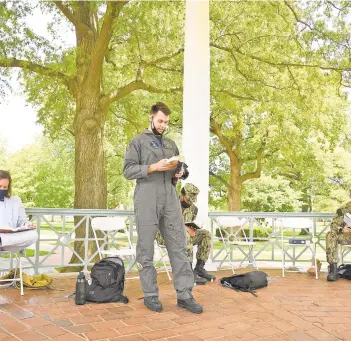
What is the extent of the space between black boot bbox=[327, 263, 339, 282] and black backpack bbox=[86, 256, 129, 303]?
2681 millimetres

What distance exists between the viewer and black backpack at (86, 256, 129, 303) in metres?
4.11

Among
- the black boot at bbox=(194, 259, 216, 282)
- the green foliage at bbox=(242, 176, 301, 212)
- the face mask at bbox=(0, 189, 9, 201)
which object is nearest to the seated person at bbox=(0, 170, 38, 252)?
the face mask at bbox=(0, 189, 9, 201)

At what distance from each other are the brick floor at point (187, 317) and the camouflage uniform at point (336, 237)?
85cm

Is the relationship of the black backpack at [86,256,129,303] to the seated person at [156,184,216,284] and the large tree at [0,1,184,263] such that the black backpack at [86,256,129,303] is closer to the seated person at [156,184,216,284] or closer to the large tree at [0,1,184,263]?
the seated person at [156,184,216,284]

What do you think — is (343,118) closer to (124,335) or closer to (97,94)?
(97,94)

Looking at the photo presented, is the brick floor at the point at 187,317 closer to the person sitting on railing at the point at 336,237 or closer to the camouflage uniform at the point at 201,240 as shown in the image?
the camouflage uniform at the point at 201,240

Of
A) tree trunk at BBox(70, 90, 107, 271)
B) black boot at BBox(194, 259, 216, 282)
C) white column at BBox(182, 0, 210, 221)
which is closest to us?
black boot at BBox(194, 259, 216, 282)

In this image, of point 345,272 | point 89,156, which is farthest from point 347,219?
point 89,156

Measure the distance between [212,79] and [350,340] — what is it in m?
8.77

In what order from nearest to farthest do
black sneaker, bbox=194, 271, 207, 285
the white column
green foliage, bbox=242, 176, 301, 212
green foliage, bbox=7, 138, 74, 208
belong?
black sneaker, bbox=194, 271, 207, 285 < the white column < green foliage, bbox=7, 138, 74, 208 < green foliage, bbox=242, 176, 301, 212

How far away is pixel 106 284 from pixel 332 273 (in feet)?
9.60

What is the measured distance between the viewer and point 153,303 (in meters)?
3.87

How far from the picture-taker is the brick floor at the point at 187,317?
3209mm

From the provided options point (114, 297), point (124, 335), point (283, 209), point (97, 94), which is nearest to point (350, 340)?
point (124, 335)
